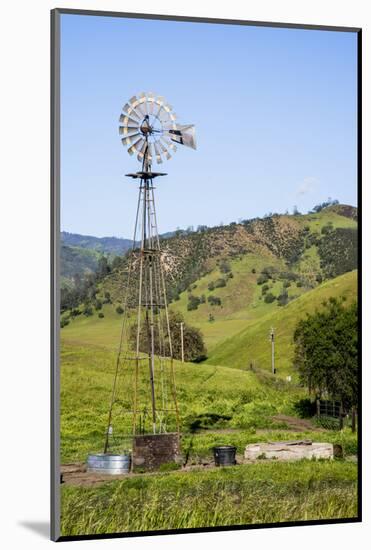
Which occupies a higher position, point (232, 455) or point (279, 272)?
point (279, 272)

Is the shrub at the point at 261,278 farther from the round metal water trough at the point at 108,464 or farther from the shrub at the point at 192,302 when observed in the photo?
the round metal water trough at the point at 108,464

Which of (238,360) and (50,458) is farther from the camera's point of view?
(238,360)

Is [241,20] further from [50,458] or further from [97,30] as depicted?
[50,458]

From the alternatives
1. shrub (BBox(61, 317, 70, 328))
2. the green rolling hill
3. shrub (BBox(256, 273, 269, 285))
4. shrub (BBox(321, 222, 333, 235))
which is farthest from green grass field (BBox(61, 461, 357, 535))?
shrub (BBox(321, 222, 333, 235))

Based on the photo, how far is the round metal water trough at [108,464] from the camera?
14836 mm

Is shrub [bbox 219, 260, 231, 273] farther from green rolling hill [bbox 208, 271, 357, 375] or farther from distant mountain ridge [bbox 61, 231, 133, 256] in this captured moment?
distant mountain ridge [bbox 61, 231, 133, 256]

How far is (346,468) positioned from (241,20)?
474 cm

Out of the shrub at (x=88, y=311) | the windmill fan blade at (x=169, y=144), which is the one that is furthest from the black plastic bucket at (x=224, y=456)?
the windmill fan blade at (x=169, y=144)

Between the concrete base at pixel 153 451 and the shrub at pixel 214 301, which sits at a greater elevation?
the shrub at pixel 214 301

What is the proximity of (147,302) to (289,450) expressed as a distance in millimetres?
2149

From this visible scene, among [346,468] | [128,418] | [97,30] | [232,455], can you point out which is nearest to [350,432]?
[346,468]

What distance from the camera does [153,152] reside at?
15.2 meters

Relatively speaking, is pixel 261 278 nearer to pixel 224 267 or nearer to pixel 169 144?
pixel 224 267

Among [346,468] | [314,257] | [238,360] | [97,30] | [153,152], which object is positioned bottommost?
[346,468]
